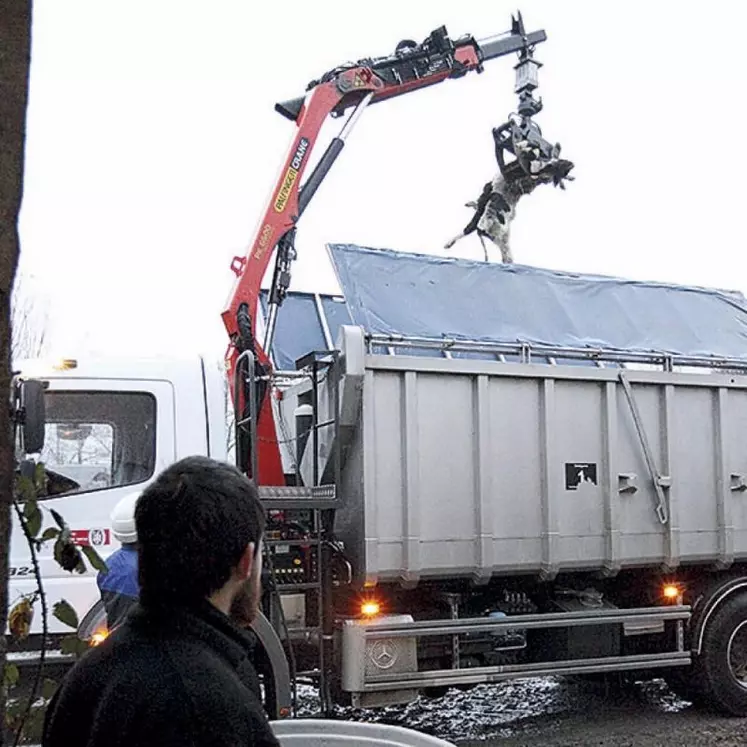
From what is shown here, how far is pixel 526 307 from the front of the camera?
24.7ft

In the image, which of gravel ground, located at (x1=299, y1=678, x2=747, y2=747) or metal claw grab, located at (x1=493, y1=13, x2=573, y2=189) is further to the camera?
metal claw grab, located at (x1=493, y1=13, x2=573, y2=189)

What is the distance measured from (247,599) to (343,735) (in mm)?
633

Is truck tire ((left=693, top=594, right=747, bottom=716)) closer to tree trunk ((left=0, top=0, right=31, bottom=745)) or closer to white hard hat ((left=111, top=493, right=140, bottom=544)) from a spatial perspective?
white hard hat ((left=111, top=493, right=140, bottom=544))

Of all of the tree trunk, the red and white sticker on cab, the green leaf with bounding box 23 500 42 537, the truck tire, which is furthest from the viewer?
the truck tire

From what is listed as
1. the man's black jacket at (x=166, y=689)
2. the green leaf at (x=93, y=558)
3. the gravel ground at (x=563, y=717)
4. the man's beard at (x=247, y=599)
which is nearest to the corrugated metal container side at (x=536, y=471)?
the gravel ground at (x=563, y=717)

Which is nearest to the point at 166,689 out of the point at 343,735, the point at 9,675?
the point at 9,675

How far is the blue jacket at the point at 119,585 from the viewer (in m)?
3.91

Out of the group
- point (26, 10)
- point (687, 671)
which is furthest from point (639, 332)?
point (26, 10)

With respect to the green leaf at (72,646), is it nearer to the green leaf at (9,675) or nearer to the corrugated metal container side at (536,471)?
the green leaf at (9,675)

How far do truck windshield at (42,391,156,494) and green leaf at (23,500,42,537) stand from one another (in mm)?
3401

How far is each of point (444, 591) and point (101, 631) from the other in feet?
7.19

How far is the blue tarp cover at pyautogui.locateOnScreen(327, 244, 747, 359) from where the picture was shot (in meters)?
7.09

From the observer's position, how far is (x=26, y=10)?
1653 mm

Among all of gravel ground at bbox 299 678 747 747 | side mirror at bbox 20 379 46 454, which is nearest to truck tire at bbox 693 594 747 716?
gravel ground at bbox 299 678 747 747
